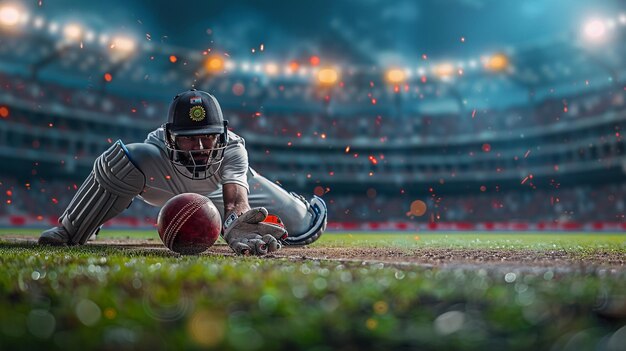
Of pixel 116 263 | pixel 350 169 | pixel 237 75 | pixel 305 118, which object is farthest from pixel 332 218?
pixel 116 263

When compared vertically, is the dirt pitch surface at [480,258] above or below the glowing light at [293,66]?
below

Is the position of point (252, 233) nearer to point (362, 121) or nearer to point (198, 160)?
point (198, 160)

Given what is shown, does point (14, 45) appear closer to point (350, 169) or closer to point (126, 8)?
point (350, 169)

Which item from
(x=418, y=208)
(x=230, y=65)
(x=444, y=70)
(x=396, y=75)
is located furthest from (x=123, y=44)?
(x=418, y=208)

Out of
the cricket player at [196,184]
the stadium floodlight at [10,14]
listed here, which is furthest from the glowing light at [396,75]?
the cricket player at [196,184]

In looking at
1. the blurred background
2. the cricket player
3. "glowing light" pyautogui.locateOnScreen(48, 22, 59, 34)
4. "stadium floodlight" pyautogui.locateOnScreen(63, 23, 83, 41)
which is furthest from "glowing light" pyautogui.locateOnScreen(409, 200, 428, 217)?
the cricket player

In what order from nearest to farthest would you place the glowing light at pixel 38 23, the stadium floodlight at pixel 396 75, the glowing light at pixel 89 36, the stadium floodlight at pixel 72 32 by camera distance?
the glowing light at pixel 38 23 → the stadium floodlight at pixel 72 32 → the glowing light at pixel 89 36 → the stadium floodlight at pixel 396 75

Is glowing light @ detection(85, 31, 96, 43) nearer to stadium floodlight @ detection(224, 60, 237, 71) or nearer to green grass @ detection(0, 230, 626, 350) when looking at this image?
stadium floodlight @ detection(224, 60, 237, 71)

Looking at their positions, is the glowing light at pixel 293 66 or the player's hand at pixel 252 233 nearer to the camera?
the player's hand at pixel 252 233

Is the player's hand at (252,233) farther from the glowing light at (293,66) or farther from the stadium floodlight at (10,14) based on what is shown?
the glowing light at (293,66)
